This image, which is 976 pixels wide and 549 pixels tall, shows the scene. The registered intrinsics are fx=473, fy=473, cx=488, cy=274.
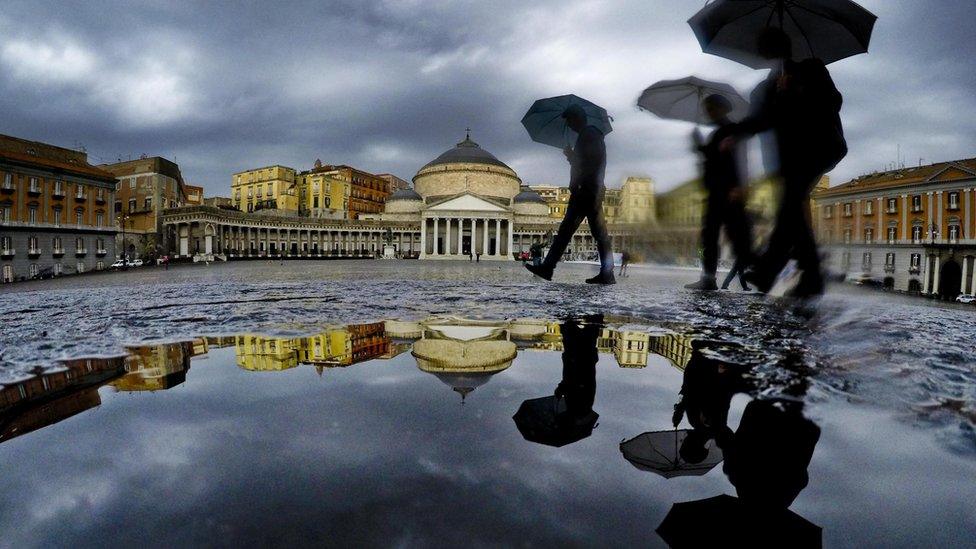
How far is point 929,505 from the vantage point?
101 centimetres

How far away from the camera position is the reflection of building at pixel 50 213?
110 ft

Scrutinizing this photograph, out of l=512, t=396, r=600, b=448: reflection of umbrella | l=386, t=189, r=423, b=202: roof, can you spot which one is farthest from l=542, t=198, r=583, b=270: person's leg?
l=386, t=189, r=423, b=202: roof

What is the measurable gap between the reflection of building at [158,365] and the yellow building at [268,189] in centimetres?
8331

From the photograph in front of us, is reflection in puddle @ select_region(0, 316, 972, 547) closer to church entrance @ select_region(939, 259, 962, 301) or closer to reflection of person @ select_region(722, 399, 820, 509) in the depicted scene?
reflection of person @ select_region(722, 399, 820, 509)

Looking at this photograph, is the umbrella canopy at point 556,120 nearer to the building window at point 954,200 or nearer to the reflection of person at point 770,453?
the reflection of person at point 770,453

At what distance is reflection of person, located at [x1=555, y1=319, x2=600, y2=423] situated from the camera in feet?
5.49

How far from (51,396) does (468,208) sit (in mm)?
66863

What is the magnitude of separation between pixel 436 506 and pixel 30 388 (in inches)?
70.8

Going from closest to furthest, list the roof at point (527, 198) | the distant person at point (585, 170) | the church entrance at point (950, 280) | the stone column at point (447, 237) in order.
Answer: the distant person at point (585, 170), the church entrance at point (950, 280), the stone column at point (447, 237), the roof at point (527, 198)

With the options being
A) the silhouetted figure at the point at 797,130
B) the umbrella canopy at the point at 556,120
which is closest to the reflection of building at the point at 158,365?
the silhouetted figure at the point at 797,130

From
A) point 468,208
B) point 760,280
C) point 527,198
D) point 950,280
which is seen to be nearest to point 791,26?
point 760,280

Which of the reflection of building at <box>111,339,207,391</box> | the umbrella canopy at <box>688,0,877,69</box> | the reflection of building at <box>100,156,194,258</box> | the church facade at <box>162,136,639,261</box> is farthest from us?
the church facade at <box>162,136,639,261</box>

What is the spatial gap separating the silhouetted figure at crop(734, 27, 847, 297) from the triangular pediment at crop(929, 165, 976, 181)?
44544mm

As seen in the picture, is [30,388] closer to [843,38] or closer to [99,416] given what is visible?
[99,416]
